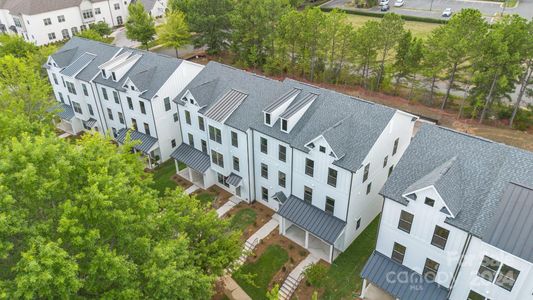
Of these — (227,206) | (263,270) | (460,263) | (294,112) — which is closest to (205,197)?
(227,206)

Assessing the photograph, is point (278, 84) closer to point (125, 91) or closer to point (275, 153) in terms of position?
point (275, 153)

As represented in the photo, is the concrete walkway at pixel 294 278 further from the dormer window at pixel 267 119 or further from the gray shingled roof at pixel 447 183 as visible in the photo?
the dormer window at pixel 267 119

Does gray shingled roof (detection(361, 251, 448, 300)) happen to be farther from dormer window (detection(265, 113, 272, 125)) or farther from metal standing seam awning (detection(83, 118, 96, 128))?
metal standing seam awning (detection(83, 118, 96, 128))

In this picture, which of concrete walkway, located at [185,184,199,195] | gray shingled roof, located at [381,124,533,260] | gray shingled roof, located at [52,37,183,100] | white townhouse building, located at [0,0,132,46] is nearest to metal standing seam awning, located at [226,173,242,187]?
concrete walkway, located at [185,184,199,195]

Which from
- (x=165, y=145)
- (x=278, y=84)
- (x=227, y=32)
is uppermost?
(x=278, y=84)

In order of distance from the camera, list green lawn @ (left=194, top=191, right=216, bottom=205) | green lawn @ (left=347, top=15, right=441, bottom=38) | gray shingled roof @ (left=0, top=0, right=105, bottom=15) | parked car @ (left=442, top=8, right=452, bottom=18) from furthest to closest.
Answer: parked car @ (left=442, top=8, right=452, bottom=18), green lawn @ (left=347, top=15, right=441, bottom=38), gray shingled roof @ (left=0, top=0, right=105, bottom=15), green lawn @ (left=194, top=191, right=216, bottom=205)

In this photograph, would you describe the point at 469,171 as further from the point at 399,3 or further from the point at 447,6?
the point at 399,3

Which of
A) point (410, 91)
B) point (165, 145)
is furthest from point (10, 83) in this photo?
point (410, 91)
